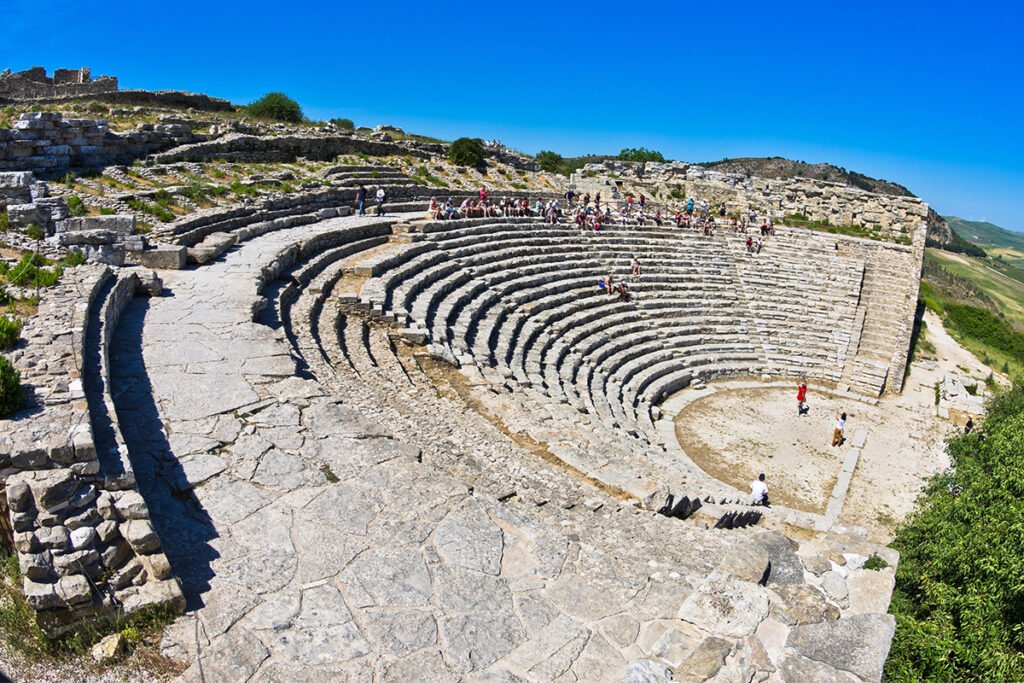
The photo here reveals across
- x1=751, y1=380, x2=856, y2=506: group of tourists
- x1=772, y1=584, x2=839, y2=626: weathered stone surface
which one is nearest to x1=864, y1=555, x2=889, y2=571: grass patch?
x1=772, y1=584, x2=839, y2=626: weathered stone surface

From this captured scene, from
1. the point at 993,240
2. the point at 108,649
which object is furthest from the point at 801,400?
the point at 993,240

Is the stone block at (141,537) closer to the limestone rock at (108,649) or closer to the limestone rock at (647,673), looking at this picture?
the limestone rock at (108,649)

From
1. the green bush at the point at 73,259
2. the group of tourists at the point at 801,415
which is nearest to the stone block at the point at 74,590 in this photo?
the green bush at the point at 73,259

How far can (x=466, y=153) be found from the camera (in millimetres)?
34375

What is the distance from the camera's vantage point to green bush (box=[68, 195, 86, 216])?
1363cm

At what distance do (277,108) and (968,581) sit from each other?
127 ft

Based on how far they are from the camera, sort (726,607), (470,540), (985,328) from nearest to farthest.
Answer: (726,607) < (470,540) < (985,328)

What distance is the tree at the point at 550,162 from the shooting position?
141 feet

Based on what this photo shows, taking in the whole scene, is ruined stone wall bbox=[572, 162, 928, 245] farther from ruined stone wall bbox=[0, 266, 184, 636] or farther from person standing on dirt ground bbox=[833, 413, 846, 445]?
ruined stone wall bbox=[0, 266, 184, 636]

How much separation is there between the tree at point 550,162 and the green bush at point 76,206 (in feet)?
98.7

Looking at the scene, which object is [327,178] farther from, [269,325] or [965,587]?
[965,587]

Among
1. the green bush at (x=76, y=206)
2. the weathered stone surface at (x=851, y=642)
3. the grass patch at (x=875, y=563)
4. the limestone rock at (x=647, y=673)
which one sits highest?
the green bush at (x=76, y=206)

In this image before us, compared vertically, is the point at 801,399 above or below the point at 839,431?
above

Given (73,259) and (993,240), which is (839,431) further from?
(993,240)
